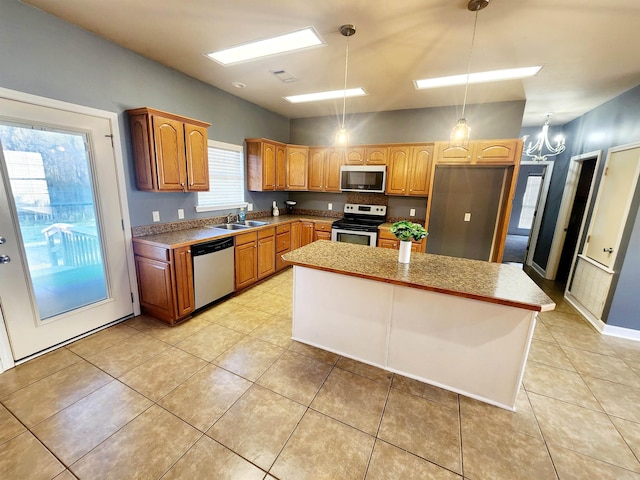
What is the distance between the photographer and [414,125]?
4.43 meters

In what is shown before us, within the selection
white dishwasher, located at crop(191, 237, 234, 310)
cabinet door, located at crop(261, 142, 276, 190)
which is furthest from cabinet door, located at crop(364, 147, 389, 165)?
white dishwasher, located at crop(191, 237, 234, 310)

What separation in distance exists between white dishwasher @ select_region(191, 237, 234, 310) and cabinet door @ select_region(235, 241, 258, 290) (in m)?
0.11

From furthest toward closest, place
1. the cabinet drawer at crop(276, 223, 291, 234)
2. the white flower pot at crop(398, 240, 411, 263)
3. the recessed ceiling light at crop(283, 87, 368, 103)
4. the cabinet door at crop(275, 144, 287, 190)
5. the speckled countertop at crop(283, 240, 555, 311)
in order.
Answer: the cabinet door at crop(275, 144, 287, 190)
the cabinet drawer at crop(276, 223, 291, 234)
the recessed ceiling light at crop(283, 87, 368, 103)
the white flower pot at crop(398, 240, 411, 263)
the speckled countertop at crop(283, 240, 555, 311)

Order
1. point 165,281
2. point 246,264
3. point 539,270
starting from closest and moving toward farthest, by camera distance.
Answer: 1. point 165,281
2. point 246,264
3. point 539,270

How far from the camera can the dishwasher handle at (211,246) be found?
9.57 ft

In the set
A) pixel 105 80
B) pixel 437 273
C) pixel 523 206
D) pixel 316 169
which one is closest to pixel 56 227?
pixel 105 80

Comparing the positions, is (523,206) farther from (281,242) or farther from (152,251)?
(152,251)

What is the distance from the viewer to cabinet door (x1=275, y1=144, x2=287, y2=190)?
15.4ft

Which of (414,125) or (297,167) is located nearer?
(414,125)

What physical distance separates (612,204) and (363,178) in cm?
320

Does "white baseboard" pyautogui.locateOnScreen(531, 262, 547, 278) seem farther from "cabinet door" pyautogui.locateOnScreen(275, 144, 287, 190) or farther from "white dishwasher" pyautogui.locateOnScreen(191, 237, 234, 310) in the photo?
"white dishwasher" pyautogui.locateOnScreen(191, 237, 234, 310)

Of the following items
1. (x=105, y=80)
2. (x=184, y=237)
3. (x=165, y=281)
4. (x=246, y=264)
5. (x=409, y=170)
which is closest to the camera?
(x=105, y=80)

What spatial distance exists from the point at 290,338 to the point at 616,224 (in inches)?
157

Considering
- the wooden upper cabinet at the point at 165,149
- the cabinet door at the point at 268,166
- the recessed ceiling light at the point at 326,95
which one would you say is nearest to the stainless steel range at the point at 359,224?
the cabinet door at the point at 268,166
